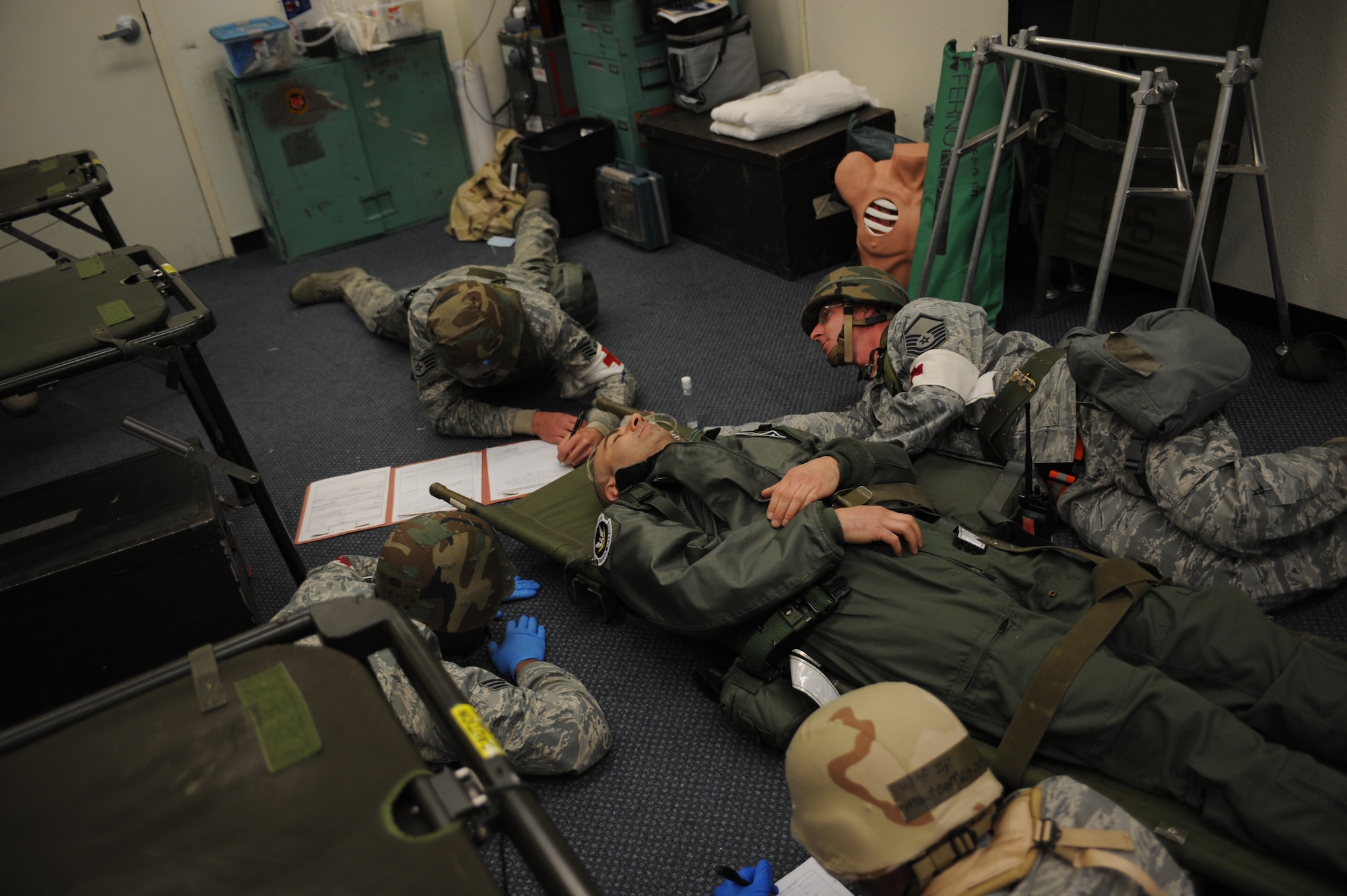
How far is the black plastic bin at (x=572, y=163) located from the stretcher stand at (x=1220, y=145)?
2.27 metres

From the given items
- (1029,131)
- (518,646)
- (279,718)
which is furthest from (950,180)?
(279,718)

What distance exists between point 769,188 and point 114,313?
2402 millimetres

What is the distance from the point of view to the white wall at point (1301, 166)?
96.8 inches

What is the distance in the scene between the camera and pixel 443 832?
0.73 meters

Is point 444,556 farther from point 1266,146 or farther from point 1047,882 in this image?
point 1266,146

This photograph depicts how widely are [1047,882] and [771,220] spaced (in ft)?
9.88

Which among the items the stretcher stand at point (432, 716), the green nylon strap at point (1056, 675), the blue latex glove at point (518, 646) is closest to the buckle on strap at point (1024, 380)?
the green nylon strap at point (1056, 675)

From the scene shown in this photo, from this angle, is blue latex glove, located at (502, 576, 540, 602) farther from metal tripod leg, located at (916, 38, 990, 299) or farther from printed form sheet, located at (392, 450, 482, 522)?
metal tripod leg, located at (916, 38, 990, 299)

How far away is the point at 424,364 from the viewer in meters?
2.97

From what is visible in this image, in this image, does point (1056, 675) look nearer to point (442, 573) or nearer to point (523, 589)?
point (442, 573)

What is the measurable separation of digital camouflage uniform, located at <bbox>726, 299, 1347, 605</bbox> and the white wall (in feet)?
3.59

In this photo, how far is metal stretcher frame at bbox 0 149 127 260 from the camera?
8.96 ft

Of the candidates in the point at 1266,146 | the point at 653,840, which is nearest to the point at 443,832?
the point at 653,840

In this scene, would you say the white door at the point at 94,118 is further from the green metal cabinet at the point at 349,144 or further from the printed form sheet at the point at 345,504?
the printed form sheet at the point at 345,504
